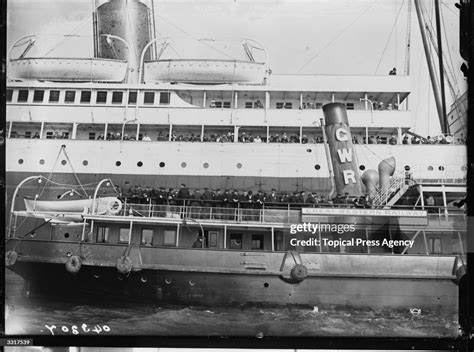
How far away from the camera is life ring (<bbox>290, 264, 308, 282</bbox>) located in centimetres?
491

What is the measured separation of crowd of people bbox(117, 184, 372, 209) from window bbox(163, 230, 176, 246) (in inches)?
8.7

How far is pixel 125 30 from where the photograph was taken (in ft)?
17.4

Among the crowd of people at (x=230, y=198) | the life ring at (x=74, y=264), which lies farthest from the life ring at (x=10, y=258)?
the crowd of people at (x=230, y=198)

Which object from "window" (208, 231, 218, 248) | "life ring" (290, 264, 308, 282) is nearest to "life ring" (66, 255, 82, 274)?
"window" (208, 231, 218, 248)

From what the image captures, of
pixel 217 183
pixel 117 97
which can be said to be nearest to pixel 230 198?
pixel 217 183

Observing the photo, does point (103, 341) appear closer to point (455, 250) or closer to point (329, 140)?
point (329, 140)

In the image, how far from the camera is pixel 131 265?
4.96m

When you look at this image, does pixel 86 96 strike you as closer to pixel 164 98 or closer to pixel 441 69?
pixel 164 98

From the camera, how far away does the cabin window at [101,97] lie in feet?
17.3

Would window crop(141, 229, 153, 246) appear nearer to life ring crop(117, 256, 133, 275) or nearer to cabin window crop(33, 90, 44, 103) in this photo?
life ring crop(117, 256, 133, 275)

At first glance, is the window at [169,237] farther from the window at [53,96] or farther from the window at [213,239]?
the window at [53,96]

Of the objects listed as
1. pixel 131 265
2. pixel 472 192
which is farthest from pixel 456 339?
pixel 131 265

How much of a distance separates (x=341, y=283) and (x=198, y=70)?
1.97 meters

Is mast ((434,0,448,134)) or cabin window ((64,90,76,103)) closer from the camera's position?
mast ((434,0,448,134))
